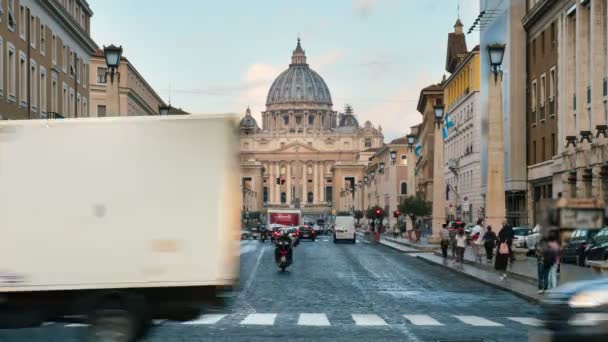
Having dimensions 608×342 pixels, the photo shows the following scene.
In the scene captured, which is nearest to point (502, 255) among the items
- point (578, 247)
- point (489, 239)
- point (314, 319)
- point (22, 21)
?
point (489, 239)

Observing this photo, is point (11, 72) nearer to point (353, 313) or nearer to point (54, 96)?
point (54, 96)

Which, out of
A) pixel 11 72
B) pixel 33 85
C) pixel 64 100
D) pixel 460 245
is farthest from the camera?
pixel 64 100

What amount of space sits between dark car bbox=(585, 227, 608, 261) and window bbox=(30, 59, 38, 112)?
1052 inches

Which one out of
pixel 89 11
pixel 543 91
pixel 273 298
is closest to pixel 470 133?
pixel 543 91

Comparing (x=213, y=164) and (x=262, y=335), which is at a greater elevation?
(x=213, y=164)

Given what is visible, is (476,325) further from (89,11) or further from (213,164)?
(89,11)

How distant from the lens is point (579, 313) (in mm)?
10727

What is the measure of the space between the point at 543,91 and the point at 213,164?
4921 cm

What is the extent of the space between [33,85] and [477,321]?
3736 cm

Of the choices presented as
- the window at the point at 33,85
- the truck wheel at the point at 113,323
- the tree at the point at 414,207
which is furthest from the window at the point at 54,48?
the truck wheel at the point at 113,323

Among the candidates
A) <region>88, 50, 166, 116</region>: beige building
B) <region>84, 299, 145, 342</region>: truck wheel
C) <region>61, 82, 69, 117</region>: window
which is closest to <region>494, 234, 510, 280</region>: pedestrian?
<region>84, 299, 145, 342</region>: truck wheel

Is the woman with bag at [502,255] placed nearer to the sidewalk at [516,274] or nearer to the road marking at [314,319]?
the sidewalk at [516,274]

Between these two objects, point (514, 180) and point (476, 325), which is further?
point (514, 180)

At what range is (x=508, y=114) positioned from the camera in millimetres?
66562
